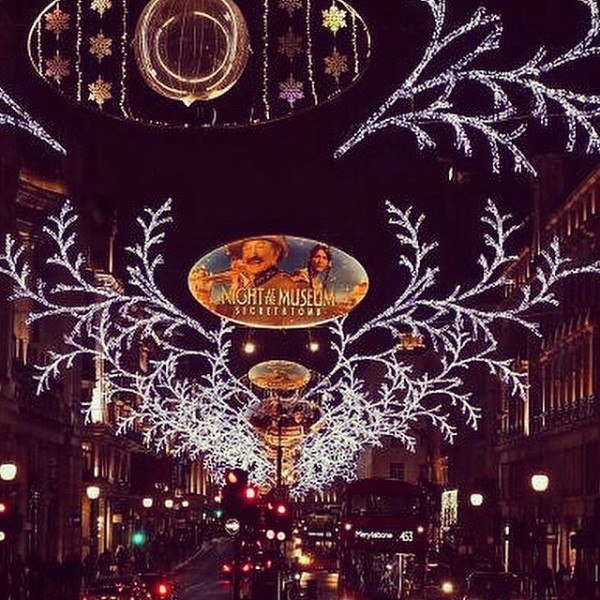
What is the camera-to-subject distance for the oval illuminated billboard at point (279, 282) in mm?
25672

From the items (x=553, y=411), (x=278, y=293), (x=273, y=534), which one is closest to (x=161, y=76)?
(x=278, y=293)

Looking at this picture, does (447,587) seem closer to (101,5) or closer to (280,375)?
(280,375)

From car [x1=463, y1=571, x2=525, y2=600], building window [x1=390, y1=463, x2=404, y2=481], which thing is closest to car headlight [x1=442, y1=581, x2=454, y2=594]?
car [x1=463, y1=571, x2=525, y2=600]

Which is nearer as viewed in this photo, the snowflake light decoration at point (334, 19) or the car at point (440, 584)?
the snowflake light decoration at point (334, 19)

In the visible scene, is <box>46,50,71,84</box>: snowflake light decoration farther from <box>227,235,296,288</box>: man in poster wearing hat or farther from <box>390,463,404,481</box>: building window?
<box>390,463,404,481</box>: building window

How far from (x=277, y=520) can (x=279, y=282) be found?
13.9 m

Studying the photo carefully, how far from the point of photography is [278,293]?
25.9 meters

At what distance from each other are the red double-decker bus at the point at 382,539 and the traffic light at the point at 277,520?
5508 mm

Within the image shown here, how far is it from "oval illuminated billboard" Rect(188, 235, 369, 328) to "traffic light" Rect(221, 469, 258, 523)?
247 cm

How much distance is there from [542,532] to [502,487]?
1422 inches

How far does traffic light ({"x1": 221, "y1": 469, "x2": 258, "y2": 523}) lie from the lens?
25875mm

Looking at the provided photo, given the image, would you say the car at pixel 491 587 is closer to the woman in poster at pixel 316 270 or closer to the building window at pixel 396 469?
the woman in poster at pixel 316 270

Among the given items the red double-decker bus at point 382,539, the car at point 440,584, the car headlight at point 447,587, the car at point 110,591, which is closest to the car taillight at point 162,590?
the car at point 110,591

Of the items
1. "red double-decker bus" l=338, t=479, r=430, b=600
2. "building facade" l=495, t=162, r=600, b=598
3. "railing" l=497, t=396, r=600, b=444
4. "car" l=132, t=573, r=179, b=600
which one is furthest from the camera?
"railing" l=497, t=396, r=600, b=444
